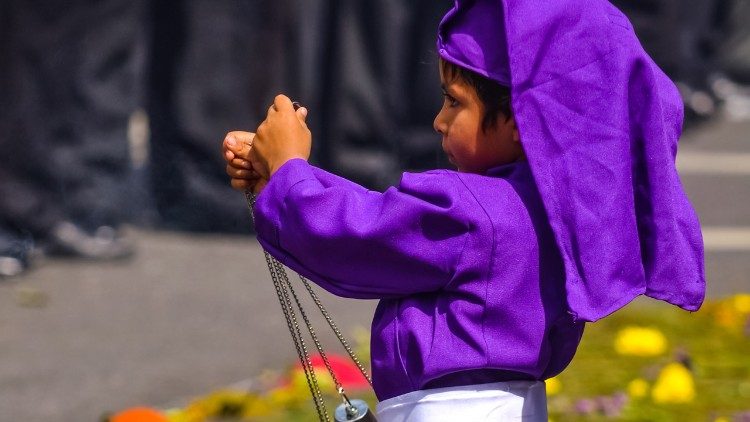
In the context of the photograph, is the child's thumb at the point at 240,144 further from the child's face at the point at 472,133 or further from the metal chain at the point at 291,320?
the child's face at the point at 472,133

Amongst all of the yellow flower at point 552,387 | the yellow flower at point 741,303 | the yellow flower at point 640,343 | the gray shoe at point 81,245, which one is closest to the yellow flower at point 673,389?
the yellow flower at point 552,387

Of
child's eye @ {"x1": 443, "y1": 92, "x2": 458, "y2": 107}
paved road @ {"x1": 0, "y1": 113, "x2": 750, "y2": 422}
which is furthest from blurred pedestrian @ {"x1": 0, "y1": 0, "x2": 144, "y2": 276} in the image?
child's eye @ {"x1": 443, "y1": 92, "x2": 458, "y2": 107}

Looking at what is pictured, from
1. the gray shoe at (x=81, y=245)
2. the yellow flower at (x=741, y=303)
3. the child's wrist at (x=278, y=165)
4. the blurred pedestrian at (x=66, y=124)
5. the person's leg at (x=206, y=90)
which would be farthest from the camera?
the person's leg at (x=206, y=90)

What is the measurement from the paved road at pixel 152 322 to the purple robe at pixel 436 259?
1.99 metres

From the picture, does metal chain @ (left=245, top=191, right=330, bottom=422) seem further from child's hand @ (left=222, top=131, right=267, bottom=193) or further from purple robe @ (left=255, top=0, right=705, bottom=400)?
purple robe @ (left=255, top=0, right=705, bottom=400)

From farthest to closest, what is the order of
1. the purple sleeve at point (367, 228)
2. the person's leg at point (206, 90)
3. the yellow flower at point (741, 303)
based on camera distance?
the person's leg at point (206, 90) → the yellow flower at point (741, 303) → the purple sleeve at point (367, 228)

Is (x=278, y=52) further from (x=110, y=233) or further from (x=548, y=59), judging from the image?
(x=548, y=59)

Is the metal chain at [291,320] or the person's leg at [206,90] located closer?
the metal chain at [291,320]

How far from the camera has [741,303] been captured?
4.95 meters

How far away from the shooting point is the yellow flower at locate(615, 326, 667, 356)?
4.48m

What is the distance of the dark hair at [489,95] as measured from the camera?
249 centimetres

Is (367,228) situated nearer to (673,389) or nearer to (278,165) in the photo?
(278,165)

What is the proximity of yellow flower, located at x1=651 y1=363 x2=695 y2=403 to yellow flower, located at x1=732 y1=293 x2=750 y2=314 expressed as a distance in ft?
3.04

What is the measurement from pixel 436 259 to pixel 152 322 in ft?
9.75
